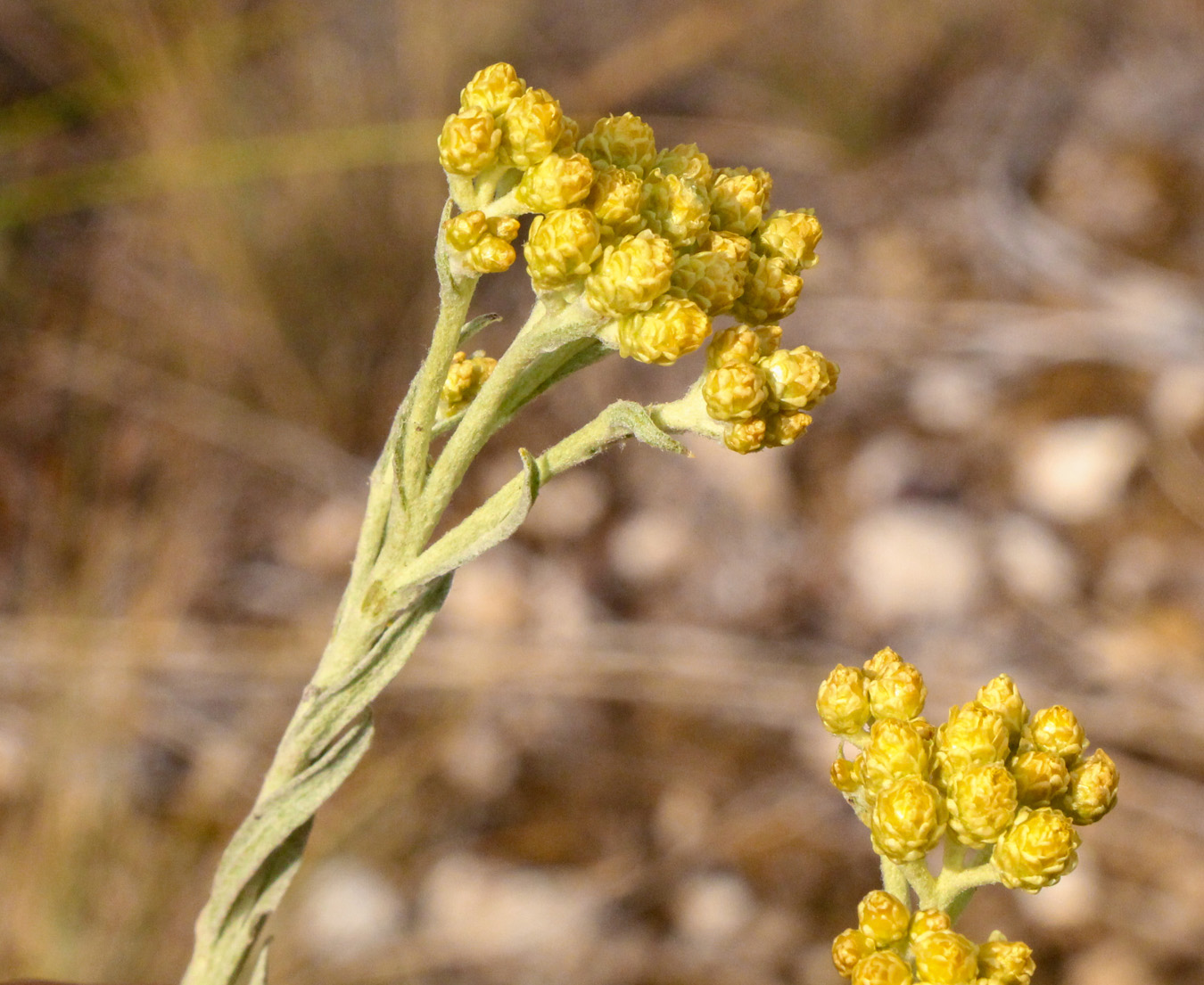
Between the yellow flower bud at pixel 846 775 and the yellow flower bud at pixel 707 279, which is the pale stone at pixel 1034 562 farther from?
the yellow flower bud at pixel 707 279

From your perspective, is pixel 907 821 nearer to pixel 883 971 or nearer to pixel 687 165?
pixel 883 971

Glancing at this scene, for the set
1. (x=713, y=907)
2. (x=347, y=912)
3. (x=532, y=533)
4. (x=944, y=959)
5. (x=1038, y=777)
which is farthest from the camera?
(x=532, y=533)

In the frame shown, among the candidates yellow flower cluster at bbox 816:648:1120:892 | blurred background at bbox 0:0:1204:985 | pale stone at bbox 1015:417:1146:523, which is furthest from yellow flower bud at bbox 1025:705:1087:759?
pale stone at bbox 1015:417:1146:523

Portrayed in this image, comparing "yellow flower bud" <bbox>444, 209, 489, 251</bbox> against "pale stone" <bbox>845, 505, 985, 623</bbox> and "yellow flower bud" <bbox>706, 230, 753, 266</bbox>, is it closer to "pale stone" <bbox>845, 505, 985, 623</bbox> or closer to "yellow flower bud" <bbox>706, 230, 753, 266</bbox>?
"yellow flower bud" <bbox>706, 230, 753, 266</bbox>

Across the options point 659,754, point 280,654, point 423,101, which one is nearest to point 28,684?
point 280,654

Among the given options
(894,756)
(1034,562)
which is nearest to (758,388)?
(894,756)
